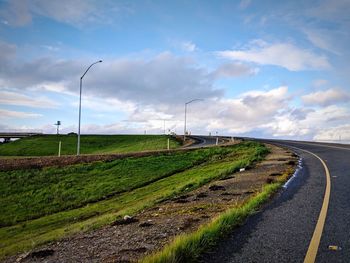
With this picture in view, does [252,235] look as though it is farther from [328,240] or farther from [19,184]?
[19,184]

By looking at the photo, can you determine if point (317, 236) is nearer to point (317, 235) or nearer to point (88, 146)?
point (317, 235)

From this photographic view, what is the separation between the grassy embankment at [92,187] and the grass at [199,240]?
9.58 meters

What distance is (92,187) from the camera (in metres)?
28.5

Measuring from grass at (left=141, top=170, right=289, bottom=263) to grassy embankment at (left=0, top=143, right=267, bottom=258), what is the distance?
9580mm

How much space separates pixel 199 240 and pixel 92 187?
75.1 feet

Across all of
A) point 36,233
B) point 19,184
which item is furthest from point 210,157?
point 36,233

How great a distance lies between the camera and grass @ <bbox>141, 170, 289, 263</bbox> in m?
5.87

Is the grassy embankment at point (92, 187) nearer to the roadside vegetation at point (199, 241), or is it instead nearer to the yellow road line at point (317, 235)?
the yellow road line at point (317, 235)

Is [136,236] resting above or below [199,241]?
below

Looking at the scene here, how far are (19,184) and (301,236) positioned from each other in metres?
26.5

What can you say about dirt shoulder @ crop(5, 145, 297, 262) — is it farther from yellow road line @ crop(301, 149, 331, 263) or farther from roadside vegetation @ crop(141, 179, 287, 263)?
yellow road line @ crop(301, 149, 331, 263)

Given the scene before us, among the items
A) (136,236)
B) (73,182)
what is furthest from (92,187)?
(136,236)

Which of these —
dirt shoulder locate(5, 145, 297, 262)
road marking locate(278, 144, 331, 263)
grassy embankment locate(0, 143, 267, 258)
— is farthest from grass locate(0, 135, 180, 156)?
road marking locate(278, 144, 331, 263)

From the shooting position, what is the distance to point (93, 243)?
27.2 feet
